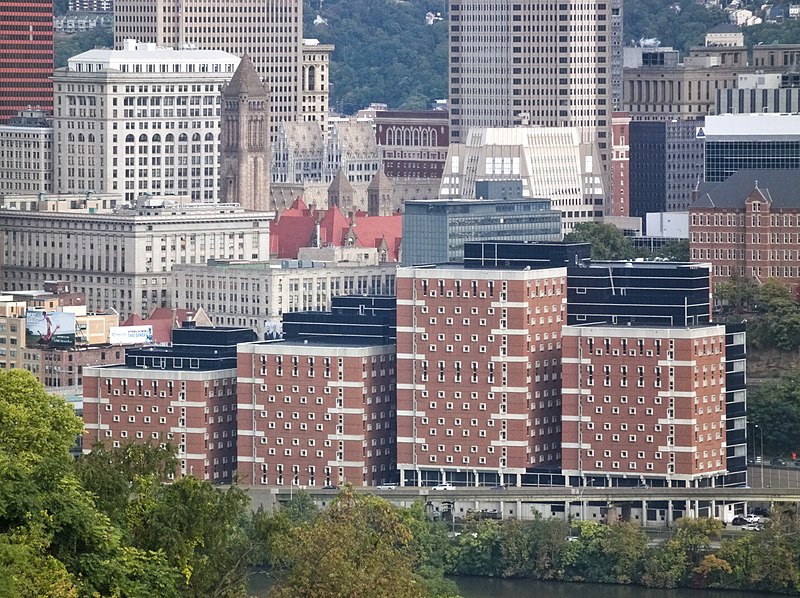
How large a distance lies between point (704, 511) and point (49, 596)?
94512mm

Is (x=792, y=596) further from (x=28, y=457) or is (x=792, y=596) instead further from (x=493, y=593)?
(x=28, y=457)

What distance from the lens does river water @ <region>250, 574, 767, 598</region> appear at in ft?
605

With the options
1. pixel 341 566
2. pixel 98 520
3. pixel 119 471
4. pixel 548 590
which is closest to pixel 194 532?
pixel 119 471

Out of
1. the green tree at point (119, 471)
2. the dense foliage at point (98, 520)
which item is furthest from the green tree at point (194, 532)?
the green tree at point (119, 471)

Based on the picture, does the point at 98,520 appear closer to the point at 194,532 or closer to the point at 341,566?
the point at 194,532

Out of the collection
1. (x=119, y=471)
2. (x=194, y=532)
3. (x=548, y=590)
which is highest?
(x=119, y=471)

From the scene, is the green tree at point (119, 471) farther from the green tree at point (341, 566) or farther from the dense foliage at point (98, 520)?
the green tree at point (341, 566)

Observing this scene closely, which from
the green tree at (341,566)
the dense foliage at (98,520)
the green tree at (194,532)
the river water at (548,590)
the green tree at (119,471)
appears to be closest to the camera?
the dense foliage at (98,520)

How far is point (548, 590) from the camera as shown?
187 m

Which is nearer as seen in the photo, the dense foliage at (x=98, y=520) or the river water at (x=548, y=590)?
the dense foliage at (x=98, y=520)

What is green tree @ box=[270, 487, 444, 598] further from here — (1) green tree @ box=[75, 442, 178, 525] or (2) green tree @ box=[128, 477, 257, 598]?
(1) green tree @ box=[75, 442, 178, 525]

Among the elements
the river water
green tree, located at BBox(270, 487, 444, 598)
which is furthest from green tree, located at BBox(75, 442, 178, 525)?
the river water

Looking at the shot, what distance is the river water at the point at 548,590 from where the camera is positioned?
184375 millimetres

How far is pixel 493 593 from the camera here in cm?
18550
